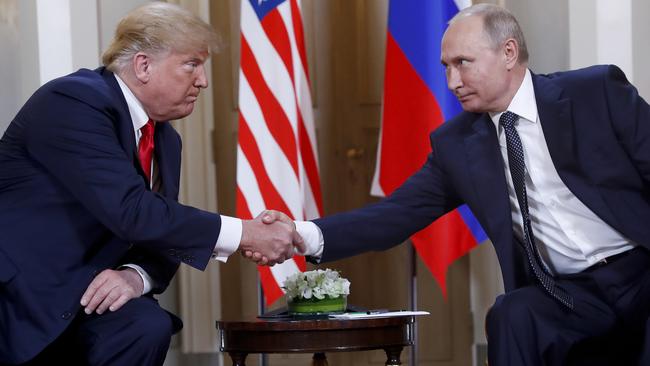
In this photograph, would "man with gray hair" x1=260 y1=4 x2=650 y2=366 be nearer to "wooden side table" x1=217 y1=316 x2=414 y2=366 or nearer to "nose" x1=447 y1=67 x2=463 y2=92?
"nose" x1=447 y1=67 x2=463 y2=92

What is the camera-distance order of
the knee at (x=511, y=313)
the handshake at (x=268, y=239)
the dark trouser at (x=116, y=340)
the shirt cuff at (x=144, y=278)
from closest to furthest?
the dark trouser at (x=116, y=340), the knee at (x=511, y=313), the shirt cuff at (x=144, y=278), the handshake at (x=268, y=239)

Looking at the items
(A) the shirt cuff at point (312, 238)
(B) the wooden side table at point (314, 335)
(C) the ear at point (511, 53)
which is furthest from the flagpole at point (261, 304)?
(C) the ear at point (511, 53)

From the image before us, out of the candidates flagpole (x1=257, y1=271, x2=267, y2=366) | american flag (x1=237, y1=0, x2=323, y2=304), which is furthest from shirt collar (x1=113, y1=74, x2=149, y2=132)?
flagpole (x1=257, y1=271, x2=267, y2=366)

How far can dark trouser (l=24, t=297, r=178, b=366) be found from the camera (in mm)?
2674

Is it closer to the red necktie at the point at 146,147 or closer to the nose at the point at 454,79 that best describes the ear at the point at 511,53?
the nose at the point at 454,79

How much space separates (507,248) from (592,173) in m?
0.33

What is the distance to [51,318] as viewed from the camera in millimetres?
2701

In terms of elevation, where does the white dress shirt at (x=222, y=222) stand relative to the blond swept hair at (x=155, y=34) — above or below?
below

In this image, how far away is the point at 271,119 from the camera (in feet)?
14.3

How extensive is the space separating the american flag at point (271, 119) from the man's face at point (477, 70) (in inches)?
51.7

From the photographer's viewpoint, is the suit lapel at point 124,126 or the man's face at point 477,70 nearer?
the suit lapel at point 124,126

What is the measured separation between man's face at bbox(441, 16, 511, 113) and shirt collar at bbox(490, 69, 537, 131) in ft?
0.09

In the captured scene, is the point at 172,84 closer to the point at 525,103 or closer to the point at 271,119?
the point at 525,103

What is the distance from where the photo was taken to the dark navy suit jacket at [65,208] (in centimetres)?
270
